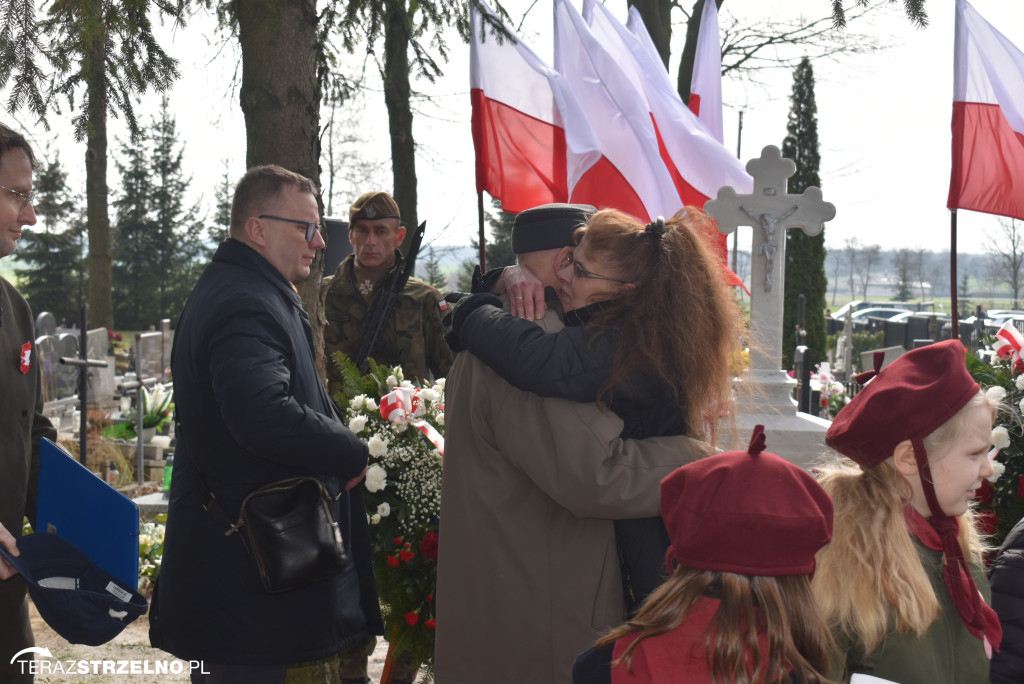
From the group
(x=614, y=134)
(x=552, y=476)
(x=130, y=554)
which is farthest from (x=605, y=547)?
(x=614, y=134)

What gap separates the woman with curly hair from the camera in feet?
6.83

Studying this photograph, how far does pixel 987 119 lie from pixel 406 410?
18.8 ft

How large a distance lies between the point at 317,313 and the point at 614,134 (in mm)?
3656

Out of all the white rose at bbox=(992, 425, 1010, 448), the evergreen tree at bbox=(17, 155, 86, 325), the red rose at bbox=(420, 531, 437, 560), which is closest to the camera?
the red rose at bbox=(420, 531, 437, 560)

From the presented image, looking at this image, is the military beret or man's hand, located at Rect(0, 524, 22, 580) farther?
the military beret

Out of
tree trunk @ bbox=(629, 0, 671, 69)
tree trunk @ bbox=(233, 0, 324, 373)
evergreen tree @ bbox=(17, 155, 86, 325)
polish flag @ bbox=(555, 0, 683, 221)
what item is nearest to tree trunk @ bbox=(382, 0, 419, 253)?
tree trunk @ bbox=(629, 0, 671, 69)

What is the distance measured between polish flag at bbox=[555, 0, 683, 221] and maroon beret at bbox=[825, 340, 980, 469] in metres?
5.19

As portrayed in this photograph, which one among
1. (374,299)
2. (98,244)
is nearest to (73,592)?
(374,299)

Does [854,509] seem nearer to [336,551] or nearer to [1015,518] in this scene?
[336,551]

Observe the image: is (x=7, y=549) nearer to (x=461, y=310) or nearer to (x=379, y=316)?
(x=461, y=310)

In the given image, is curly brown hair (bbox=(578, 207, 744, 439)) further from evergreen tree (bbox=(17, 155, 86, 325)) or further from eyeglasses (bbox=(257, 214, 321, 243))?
evergreen tree (bbox=(17, 155, 86, 325))

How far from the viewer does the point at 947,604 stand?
182 cm

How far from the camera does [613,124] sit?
7.31 meters

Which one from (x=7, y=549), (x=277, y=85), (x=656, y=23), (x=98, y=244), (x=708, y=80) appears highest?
(x=656, y=23)
